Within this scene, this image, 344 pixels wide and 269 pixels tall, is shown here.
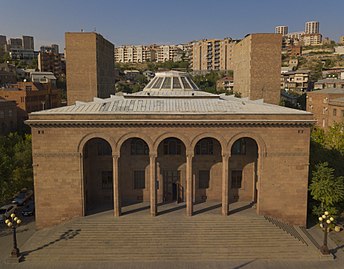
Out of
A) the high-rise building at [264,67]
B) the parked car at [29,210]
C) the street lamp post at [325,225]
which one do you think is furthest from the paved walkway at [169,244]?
the high-rise building at [264,67]

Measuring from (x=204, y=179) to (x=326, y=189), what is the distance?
398 inches

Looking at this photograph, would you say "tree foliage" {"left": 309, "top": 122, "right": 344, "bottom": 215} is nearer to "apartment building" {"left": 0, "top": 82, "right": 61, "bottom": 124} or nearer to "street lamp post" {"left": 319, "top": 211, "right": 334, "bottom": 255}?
"street lamp post" {"left": 319, "top": 211, "right": 334, "bottom": 255}

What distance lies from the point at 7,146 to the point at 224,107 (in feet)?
88.6

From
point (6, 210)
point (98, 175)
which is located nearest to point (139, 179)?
point (98, 175)

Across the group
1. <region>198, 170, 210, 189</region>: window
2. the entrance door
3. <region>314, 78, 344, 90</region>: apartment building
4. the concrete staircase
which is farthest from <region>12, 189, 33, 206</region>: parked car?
<region>314, 78, 344, 90</region>: apartment building

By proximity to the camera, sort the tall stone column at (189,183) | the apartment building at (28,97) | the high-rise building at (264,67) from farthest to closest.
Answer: the high-rise building at (264,67), the apartment building at (28,97), the tall stone column at (189,183)

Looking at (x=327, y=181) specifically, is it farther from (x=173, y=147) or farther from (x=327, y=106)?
(x=327, y=106)

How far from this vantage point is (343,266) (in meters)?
22.0

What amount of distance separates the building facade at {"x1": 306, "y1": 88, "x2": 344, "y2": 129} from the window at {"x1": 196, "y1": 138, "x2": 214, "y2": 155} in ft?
107

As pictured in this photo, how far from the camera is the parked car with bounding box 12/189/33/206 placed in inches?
1331

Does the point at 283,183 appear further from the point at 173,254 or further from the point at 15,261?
the point at 15,261

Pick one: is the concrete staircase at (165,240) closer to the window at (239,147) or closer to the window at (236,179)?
the window at (236,179)

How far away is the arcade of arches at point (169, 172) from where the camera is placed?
97.1ft

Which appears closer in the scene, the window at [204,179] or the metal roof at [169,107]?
the metal roof at [169,107]
